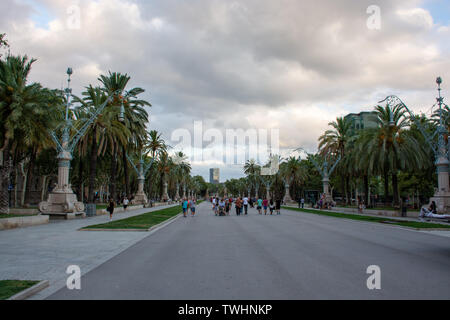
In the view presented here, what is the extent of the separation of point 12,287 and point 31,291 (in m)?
0.37

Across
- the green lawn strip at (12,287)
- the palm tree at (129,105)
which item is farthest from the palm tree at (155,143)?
the green lawn strip at (12,287)

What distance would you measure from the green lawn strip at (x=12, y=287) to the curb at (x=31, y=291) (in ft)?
0.30

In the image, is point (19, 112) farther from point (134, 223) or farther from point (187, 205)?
point (187, 205)

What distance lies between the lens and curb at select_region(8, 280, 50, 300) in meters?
5.32

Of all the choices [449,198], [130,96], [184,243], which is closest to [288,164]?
[130,96]

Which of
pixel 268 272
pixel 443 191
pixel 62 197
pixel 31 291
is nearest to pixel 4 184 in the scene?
pixel 62 197

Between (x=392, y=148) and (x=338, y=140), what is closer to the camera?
(x=392, y=148)

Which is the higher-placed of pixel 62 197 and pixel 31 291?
pixel 62 197

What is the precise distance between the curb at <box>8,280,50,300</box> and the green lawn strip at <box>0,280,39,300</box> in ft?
0.30

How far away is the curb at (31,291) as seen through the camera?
532cm

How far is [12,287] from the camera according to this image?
5.79 m

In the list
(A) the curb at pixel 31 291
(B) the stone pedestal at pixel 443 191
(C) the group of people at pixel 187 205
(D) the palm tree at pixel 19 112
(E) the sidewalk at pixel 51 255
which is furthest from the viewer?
(C) the group of people at pixel 187 205

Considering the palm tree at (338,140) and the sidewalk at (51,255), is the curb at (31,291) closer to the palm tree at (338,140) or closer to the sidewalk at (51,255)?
the sidewalk at (51,255)
